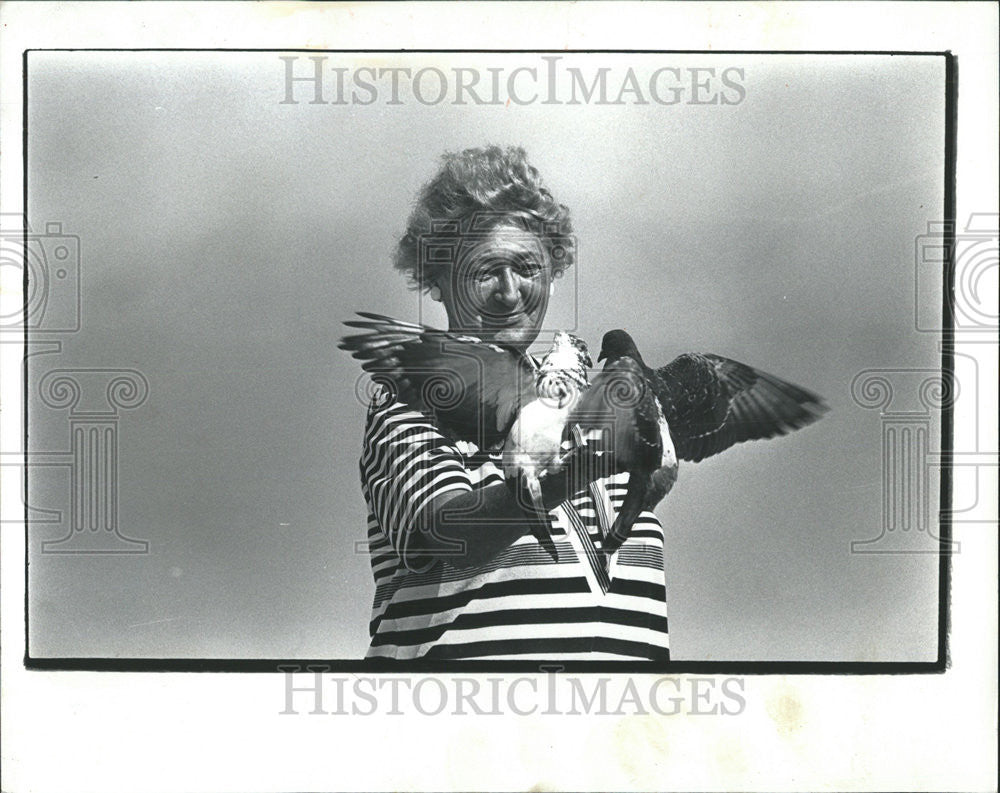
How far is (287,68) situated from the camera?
195cm

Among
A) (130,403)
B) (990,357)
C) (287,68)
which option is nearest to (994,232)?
(990,357)

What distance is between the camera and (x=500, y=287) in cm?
193

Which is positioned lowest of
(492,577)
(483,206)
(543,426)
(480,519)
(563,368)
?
(492,577)

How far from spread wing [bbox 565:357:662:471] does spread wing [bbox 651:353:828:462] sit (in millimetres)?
34

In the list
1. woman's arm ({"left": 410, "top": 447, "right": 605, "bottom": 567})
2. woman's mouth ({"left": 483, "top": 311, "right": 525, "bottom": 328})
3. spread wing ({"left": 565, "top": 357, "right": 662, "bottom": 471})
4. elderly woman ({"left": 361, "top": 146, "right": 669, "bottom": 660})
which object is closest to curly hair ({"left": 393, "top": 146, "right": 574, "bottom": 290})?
elderly woman ({"left": 361, "top": 146, "right": 669, "bottom": 660})

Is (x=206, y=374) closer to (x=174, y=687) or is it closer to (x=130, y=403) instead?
(x=130, y=403)

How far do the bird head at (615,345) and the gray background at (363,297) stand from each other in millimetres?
22

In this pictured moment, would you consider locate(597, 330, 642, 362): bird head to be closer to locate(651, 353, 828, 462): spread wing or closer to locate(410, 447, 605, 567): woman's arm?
locate(651, 353, 828, 462): spread wing

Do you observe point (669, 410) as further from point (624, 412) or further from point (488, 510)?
point (488, 510)

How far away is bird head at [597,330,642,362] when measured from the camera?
1.93 m

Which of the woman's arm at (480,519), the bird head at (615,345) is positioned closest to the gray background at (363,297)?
the bird head at (615,345)

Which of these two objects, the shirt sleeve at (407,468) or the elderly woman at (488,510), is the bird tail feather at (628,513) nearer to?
the elderly woman at (488,510)

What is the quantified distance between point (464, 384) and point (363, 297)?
261 mm

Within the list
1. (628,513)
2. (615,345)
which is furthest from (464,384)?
(628,513)
